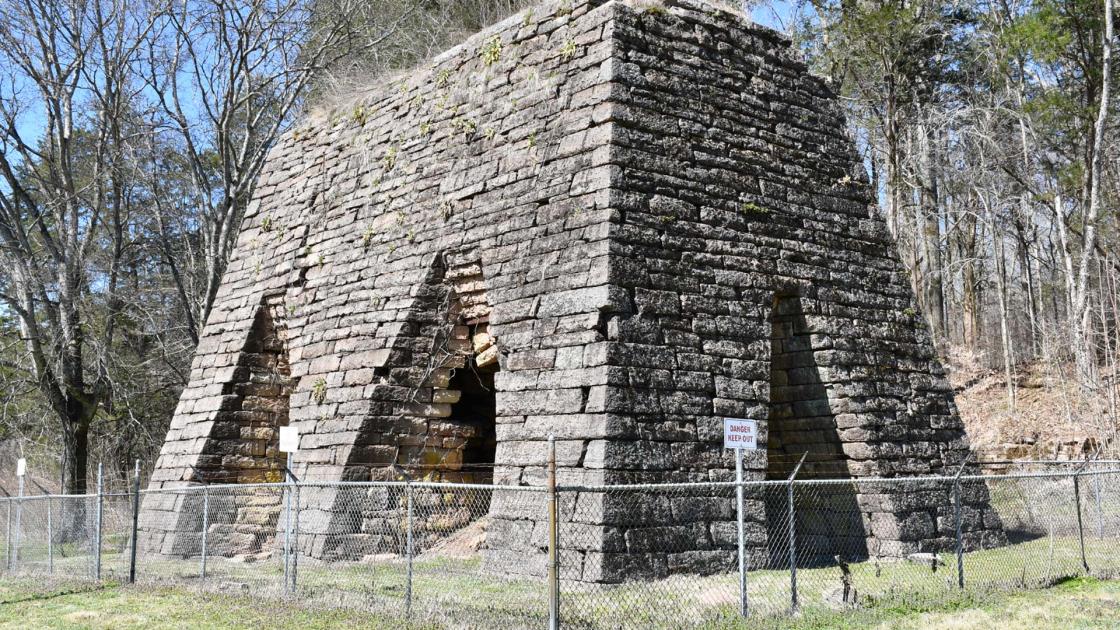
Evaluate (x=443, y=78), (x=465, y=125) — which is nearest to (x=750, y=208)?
(x=465, y=125)

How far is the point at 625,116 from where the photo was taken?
28.9 feet

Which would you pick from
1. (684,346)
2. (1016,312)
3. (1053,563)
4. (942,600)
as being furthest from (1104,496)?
(1016,312)

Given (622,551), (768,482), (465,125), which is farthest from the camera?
(465,125)

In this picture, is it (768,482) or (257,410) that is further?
(257,410)

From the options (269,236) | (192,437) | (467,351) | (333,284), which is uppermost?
(269,236)

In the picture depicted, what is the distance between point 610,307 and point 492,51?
12.9 ft

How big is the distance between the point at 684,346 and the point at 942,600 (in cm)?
286

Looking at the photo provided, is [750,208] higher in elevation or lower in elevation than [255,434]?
higher

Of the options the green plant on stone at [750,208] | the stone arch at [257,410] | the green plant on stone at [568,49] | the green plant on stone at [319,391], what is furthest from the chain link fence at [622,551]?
the green plant on stone at [568,49]

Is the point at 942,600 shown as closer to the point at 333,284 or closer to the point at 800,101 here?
the point at 800,101

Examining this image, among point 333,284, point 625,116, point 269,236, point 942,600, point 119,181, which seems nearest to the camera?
point 942,600

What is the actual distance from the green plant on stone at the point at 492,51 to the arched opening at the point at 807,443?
404 cm

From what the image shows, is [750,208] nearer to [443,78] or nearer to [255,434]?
[443,78]

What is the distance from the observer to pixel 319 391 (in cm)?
1076
